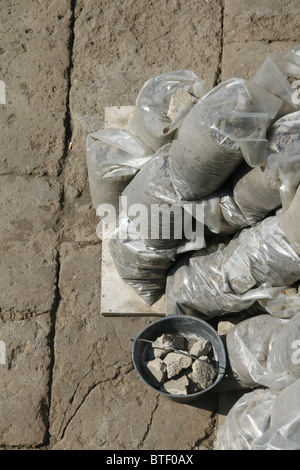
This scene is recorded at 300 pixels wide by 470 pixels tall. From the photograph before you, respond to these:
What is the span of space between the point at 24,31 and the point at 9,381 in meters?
2.72

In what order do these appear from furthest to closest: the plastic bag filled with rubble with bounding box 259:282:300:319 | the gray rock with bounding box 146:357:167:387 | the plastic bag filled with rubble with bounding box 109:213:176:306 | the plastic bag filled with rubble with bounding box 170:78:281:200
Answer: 1. the plastic bag filled with rubble with bounding box 109:213:176:306
2. the gray rock with bounding box 146:357:167:387
3. the plastic bag filled with rubble with bounding box 259:282:300:319
4. the plastic bag filled with rubble with bounding box 170:78:281:200

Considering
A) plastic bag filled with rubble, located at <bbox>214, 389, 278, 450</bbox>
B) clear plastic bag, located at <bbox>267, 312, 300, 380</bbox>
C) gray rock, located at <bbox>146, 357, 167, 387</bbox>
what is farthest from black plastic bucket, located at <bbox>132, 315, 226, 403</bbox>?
clear plastic bag, located at <bbox>267, 312, 300, 380</bbox>

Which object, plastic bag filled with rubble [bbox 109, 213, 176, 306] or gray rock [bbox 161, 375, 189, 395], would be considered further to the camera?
plastic bag filled with rubble [bbox 109, 213, 176, 306]

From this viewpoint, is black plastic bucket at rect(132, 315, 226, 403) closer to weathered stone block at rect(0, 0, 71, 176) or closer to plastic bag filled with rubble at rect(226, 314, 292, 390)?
plastic bag filled with rubble at rect(226, 314, 292, 390)

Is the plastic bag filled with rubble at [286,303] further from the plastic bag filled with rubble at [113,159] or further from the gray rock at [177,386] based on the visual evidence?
the plastic bag filled with rubble at [113,159]

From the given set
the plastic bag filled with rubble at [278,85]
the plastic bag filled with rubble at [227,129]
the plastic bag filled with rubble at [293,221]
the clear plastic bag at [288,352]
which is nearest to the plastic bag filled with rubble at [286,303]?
the clear plastic bag at [288,352]

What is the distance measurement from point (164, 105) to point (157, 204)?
614mm

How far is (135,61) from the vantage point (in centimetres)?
432

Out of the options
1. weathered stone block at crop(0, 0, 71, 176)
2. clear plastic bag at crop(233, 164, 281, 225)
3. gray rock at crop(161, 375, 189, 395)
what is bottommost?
gray rock at crop(161, 375, 189, 395)

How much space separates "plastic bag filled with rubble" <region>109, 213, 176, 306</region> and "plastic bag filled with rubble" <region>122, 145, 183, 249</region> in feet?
0.28

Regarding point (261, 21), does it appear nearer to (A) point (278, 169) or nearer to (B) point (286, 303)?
(A) point (278, 169)

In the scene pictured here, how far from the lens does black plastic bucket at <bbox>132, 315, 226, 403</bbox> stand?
3178 mm

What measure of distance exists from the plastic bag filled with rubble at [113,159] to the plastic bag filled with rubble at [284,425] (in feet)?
5.06

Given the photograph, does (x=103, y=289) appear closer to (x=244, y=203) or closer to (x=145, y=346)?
(x=145, y=346)
